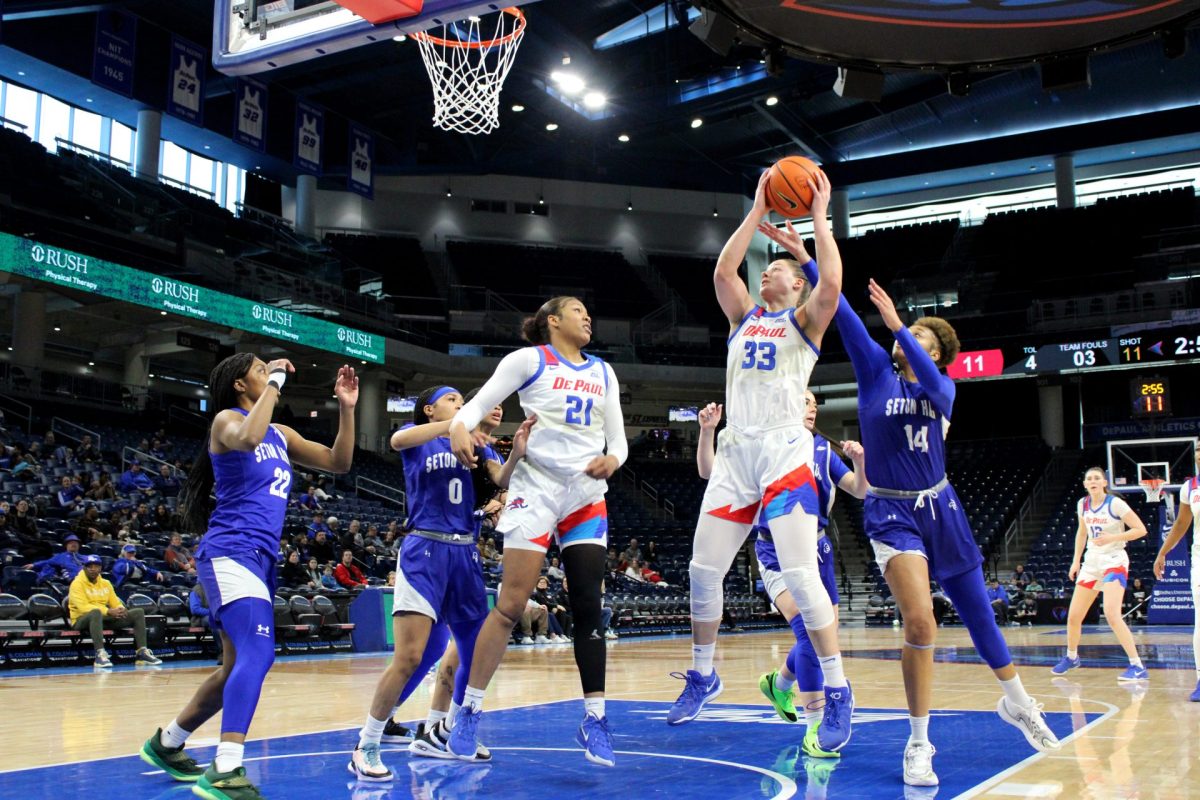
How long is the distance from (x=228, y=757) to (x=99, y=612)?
31.2 feet

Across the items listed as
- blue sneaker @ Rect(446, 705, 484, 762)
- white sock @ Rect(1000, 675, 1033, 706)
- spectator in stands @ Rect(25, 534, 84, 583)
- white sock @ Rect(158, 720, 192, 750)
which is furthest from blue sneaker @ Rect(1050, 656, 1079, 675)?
spectator in stands @ Rect(25, 534, 84, 583)

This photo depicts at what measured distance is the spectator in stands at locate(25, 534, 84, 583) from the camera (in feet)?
43.1

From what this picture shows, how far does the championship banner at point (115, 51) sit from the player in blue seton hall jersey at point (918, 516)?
22595 mm

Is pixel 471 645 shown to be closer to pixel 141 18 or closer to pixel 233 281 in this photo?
pixel 233 281

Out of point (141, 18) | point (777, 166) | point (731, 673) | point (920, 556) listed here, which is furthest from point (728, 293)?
point (141, 18)

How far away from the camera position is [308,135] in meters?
28.3

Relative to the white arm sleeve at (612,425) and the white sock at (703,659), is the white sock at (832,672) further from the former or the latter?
the white arm sleeve at (612,425)

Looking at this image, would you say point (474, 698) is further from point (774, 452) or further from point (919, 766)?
point (919, 766)

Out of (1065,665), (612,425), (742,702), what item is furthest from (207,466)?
(1065,665)

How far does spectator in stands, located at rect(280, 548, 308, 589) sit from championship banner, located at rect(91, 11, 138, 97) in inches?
506

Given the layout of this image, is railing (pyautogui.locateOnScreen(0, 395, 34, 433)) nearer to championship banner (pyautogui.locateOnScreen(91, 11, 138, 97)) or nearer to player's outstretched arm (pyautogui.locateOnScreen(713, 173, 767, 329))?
championship banner (pyautogui.locateOnScreen(91, 11, 138, 97))

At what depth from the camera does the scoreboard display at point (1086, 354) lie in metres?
27.4

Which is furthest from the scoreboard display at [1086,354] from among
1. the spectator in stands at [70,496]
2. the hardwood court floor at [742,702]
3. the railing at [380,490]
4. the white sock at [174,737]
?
the white sock at [174,737]

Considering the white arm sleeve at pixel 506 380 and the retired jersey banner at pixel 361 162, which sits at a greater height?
the retired jersey banner at pixel 361 162
